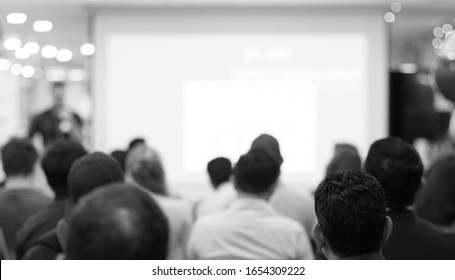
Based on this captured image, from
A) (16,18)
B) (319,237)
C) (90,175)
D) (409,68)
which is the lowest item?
(319,237)

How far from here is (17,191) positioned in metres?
3.68

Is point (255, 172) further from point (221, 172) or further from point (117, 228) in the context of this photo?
point (117, 228)

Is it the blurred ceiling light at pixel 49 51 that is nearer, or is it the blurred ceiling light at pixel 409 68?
the blurred ceiling light at pixel 409 68

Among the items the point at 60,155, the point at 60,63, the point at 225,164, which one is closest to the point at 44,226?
the point at 60,155

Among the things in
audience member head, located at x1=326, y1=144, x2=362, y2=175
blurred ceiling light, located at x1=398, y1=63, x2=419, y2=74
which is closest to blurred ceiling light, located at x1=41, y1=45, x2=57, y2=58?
blurred ceiling light, located at x1=398, y1=63, x2=419, y2=74

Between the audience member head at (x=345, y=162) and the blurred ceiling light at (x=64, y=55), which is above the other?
the blurred ceiling light at (x=64, y=55)

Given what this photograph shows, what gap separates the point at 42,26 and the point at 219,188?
6.69 meters

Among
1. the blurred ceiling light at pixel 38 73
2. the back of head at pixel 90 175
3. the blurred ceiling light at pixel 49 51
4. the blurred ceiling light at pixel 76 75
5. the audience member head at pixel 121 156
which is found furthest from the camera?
the blurred ceiling light at pixel 76 75

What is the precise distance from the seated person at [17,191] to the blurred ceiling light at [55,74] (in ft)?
48.4

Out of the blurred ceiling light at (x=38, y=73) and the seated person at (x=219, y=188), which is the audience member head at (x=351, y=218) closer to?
the seated person at (x=219, y=188)

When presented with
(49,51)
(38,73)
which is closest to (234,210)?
(49,51)

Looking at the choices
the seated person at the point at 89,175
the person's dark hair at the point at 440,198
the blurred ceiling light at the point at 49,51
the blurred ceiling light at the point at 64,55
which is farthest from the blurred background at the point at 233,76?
the seated person at the point at 89,175

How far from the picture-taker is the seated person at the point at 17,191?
356 cm

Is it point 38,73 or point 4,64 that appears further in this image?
point 38,73
